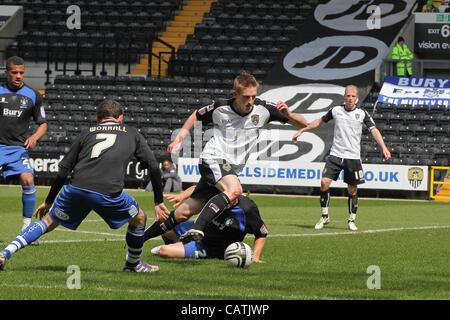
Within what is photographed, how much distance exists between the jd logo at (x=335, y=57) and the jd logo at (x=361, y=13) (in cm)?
65

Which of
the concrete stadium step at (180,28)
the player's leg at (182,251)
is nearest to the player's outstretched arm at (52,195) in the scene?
the player's leg at (182,251)

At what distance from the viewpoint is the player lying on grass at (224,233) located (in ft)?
41.4

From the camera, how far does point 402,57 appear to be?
121ft

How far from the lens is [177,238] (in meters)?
13.3

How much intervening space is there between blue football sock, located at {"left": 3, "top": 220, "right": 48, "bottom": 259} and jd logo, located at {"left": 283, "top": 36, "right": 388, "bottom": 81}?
89.1ft

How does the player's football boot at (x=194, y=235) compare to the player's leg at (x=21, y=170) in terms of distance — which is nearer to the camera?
the player's football boot at (x=194, y=235)

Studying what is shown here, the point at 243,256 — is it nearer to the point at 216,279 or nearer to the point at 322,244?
the point at 216,279

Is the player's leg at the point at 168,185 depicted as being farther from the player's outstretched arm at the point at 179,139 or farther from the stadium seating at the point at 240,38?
the player's outstretched arm at the point at 179,139

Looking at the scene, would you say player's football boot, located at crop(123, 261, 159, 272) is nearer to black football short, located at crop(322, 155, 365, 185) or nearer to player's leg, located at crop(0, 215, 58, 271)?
player's leg, located at crop(0, 215, 58, 271)

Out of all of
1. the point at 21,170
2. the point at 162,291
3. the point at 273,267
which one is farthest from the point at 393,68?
the point at 162,291

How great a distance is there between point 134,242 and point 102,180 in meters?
0.72

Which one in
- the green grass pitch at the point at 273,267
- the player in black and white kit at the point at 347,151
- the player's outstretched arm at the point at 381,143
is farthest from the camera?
the player in black and white kit at the point at 347,151

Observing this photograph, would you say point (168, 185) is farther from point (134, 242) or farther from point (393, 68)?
point (134, 242)

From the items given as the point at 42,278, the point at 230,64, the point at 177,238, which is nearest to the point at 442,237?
the point at 177,238
